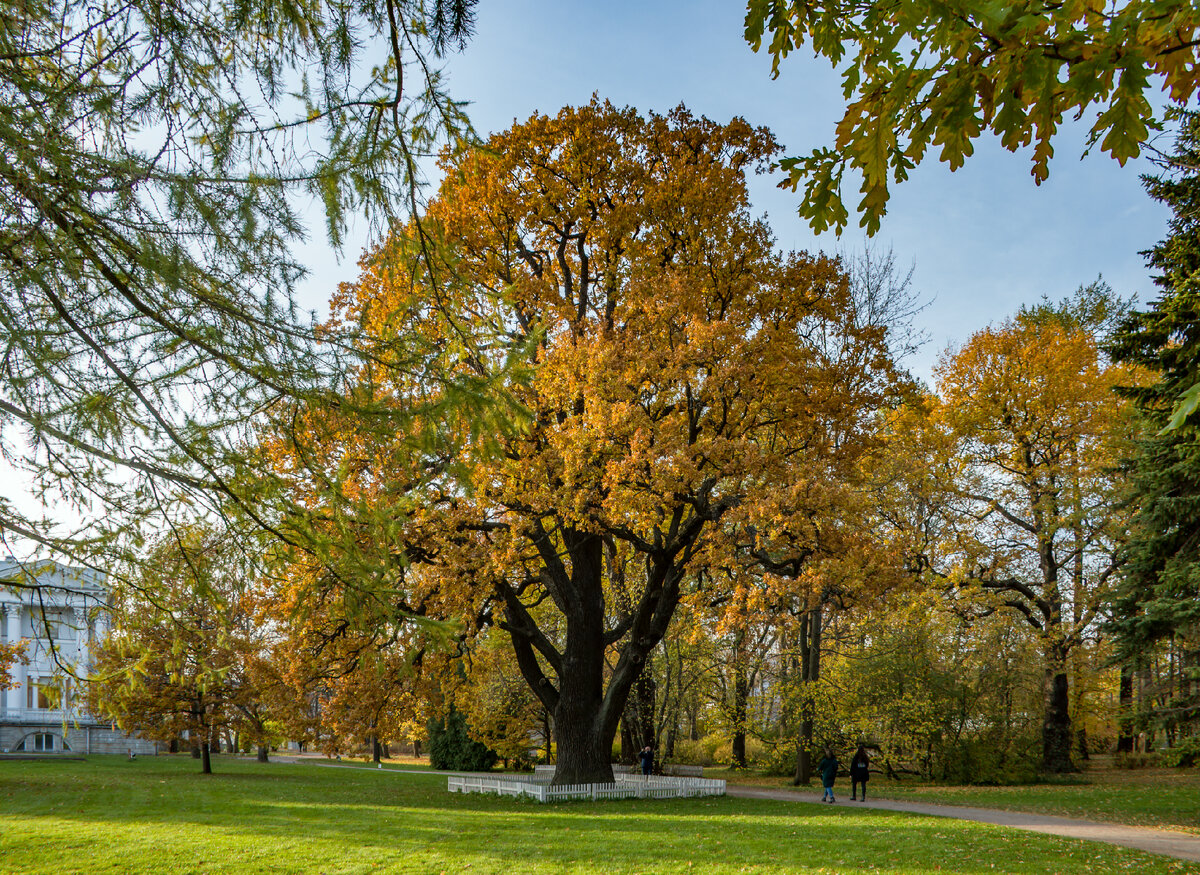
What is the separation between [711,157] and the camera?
579 inches

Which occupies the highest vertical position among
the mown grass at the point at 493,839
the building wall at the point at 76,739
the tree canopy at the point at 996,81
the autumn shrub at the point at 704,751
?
the tree canopy at the point at 996,81

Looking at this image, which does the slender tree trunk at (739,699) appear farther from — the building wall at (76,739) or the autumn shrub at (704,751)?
the building wall at (76,739)

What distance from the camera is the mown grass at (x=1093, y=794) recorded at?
45.8 feet

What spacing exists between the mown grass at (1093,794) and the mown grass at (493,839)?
3738mm

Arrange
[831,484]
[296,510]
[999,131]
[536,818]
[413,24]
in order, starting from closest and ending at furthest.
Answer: [999,131]
[413,24]
[296,510]
[831,484]
[536,818]

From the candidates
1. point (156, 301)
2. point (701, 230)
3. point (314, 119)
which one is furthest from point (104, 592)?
point (701, 230)

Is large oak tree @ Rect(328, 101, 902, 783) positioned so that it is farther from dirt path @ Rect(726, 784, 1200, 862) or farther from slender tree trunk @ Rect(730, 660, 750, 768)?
slender tree trunk @ Rect(730, 660, 750, 768)

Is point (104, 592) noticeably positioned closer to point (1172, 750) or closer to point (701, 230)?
point (701, 230)

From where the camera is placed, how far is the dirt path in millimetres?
10484

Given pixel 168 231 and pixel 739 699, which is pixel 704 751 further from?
pixel 168 231

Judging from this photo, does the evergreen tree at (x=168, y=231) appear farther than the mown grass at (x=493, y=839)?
No

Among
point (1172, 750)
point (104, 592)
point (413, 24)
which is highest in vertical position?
point (413, 24)

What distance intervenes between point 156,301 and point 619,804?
1312cm

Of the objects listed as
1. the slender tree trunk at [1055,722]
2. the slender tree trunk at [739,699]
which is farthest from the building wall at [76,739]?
the slender tree trunk at [1055,722]
